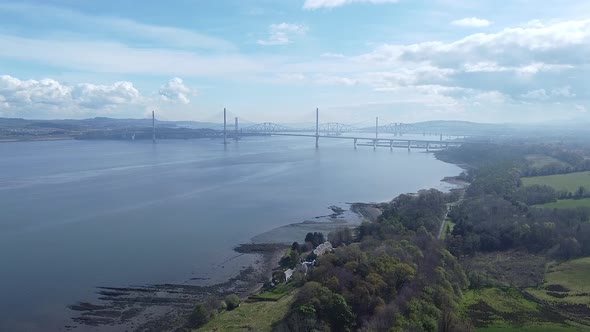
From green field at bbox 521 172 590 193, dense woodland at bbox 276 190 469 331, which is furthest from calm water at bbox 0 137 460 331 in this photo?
green field at bbox 521 172 590 193

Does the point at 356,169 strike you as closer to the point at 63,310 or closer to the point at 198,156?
the point at 198,156

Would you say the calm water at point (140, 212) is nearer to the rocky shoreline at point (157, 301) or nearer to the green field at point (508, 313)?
the rocky shoreline at point (157, 301)

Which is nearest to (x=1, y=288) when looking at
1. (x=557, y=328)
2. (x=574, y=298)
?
(x=557, y=328)

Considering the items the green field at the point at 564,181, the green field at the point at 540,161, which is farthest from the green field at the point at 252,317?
the green field at the point at 540,161

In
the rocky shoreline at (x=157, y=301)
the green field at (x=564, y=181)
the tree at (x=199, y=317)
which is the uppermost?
the green field at (x=564, y=181)

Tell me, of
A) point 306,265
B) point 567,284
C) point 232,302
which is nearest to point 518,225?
point 567,284

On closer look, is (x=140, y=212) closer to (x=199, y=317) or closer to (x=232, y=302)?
(x=232, y=302)
